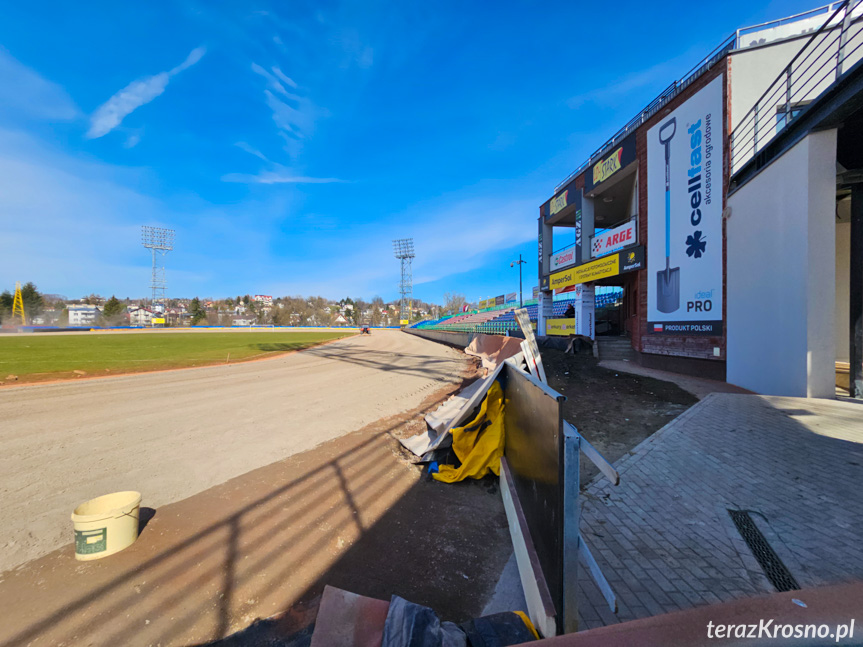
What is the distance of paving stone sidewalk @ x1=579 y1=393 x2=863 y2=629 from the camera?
8.63ft

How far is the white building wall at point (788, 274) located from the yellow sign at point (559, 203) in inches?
479

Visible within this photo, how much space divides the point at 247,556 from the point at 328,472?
6.15ft

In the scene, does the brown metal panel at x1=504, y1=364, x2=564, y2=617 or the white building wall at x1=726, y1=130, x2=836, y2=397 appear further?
the white building wall at x1=726, y1=130, x2=836, y2=397

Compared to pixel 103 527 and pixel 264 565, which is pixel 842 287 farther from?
pixel 103 527

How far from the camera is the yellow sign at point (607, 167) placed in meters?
16.8

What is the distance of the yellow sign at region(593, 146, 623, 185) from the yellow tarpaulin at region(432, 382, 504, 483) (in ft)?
54.8

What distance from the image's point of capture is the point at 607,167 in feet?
58.0

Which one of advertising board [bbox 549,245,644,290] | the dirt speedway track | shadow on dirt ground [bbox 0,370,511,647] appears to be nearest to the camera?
shadow on dirt ground [bbox 0,370,511,647]

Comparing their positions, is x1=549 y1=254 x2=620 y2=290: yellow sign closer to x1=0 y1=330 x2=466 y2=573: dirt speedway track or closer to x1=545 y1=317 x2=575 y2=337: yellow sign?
x1=545 y1=317 x2=575 y2=337: yellow sign

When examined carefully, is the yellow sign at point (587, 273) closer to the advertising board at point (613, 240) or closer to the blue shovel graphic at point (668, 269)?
the advertising board at point (613, 240)

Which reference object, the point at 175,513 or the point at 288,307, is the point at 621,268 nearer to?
the point at 175,513

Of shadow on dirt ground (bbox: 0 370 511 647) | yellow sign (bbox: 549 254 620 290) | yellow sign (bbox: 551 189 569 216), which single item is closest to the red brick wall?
yellow sign (bbox: 549 254 620 290)

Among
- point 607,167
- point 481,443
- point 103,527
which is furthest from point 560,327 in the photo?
point 103,527

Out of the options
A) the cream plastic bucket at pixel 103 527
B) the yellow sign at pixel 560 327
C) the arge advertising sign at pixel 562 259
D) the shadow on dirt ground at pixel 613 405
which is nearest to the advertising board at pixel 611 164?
the arge advertising sign at pixel 562 259
